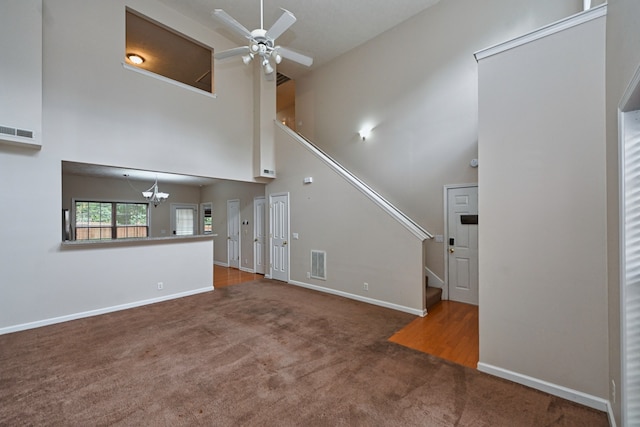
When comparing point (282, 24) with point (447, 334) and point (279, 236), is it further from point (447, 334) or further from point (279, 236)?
point (279, 236)

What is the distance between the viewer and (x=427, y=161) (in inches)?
204

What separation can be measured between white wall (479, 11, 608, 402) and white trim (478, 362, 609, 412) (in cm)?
2

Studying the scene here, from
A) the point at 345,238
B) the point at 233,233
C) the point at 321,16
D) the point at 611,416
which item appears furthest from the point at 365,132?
the point at 611,416

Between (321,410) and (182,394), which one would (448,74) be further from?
(182,394)

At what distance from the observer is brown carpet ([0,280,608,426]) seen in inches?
79.3

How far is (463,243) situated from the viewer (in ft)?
15.8

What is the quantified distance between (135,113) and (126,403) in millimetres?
4328

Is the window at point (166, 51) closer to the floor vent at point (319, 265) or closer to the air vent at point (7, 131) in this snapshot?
the air vent at point (7, 131)

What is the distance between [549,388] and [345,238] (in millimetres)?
3358

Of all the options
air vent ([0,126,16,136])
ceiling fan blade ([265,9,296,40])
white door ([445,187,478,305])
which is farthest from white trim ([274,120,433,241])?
air vent ([0,126,16,136])

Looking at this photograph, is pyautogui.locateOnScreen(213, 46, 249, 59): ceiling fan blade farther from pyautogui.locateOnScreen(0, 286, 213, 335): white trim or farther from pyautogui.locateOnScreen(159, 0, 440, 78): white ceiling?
pyautogui.locateOnScreen(0, 286, 213, 335): white trim

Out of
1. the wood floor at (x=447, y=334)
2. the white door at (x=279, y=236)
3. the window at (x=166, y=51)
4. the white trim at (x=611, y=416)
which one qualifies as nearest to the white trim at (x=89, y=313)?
the white door at (x=279, y=236)

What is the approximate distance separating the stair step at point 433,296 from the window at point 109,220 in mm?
7083

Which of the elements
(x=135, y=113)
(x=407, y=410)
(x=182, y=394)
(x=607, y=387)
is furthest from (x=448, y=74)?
(x=182, y=394)
